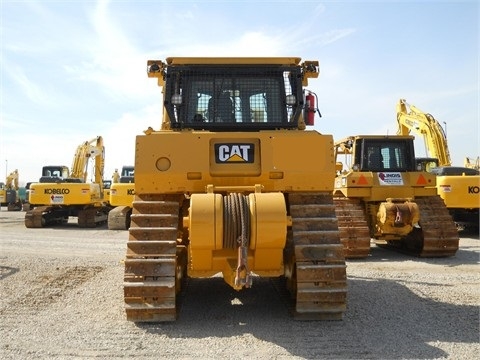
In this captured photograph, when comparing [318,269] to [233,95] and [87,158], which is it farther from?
[87,158]

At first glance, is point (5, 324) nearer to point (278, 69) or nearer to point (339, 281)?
point (339, 281)

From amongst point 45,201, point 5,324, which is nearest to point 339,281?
point 5,324

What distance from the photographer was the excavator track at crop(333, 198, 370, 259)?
9750 mm

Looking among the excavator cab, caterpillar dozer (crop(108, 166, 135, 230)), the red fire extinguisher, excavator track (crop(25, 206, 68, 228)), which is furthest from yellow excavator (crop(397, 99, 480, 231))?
excavator track (crop(25, 206, 68, 228))

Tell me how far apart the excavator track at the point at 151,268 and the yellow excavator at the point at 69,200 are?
13917 mm

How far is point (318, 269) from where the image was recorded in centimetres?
475

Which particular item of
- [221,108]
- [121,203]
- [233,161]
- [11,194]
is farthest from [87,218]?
[11,194]

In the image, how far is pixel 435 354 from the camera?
4121 millimetres

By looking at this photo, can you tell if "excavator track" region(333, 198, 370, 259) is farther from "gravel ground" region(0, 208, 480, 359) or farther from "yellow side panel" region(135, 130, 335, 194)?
"yellow side panel" region(135, 130, 335, 194)

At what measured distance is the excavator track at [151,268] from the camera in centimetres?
471

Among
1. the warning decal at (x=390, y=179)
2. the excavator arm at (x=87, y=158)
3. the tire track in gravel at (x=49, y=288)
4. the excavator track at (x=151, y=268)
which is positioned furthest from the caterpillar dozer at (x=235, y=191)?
the excavator arm at (x=87, y=158)

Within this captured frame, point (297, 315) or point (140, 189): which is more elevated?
point (140, 189)

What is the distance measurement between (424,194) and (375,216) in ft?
4.02

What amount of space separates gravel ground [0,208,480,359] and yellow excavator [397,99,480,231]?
179 inches
